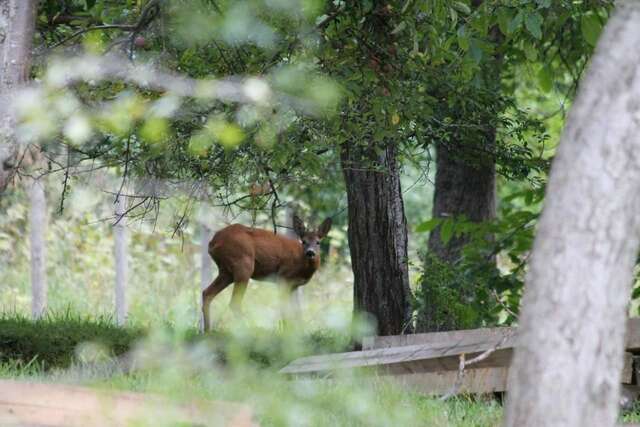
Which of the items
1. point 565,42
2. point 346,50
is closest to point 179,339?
point 346,50

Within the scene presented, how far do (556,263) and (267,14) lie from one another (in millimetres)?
2597

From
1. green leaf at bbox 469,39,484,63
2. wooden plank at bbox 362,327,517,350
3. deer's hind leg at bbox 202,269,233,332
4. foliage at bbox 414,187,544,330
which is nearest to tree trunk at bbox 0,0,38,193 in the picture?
green leaf at bbox 469,39,484,63

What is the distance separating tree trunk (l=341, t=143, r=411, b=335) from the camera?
8555 mm

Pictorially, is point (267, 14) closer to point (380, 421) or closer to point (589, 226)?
point (380, 421)

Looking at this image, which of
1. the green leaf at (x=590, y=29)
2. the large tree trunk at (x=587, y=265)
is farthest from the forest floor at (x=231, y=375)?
the green leaf at (x=590, y=29)

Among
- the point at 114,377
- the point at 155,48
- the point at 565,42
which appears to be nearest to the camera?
the point at 114,377

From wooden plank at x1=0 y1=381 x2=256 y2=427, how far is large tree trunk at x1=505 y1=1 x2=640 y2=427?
3.52 ft

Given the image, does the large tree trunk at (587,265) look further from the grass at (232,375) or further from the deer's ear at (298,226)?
the deer's ear at (298,226)

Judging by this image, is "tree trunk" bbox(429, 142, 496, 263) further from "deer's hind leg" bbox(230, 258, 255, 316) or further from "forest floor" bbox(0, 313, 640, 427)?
"forest floor" bbox(0, 313, 640, 427)

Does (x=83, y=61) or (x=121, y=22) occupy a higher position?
(x=121, y=22)

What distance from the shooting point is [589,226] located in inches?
123

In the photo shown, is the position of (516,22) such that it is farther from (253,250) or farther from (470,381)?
(253,250)

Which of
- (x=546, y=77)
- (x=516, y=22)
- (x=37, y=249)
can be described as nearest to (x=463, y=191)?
(x=546, y=77)

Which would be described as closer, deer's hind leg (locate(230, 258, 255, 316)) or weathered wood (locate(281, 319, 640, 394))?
weathered wood (locate(281, 319, 640, 394))
